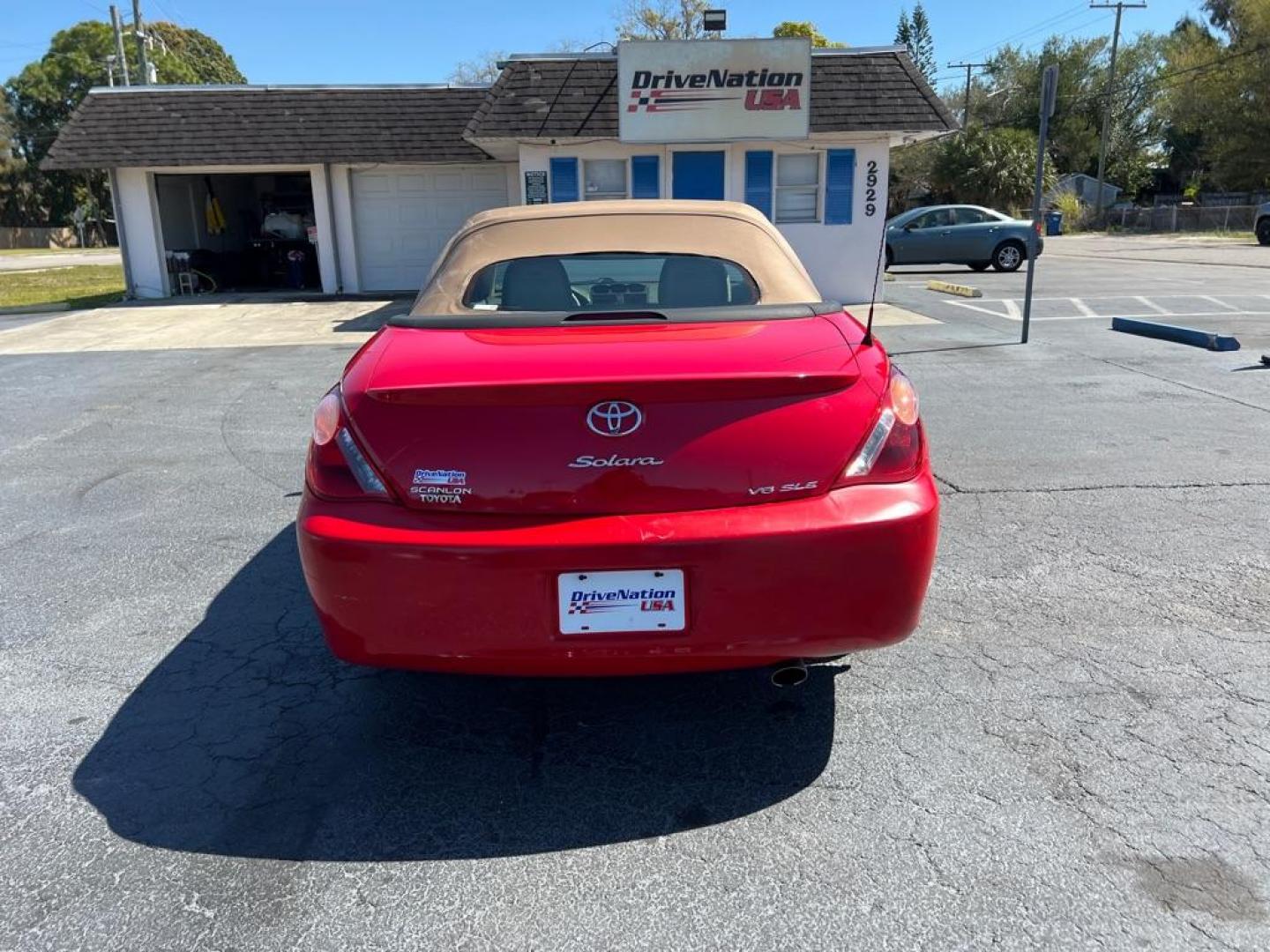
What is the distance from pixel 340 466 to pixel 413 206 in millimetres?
17307

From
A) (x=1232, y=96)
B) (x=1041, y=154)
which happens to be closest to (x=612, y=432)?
(x=1041, y=154)

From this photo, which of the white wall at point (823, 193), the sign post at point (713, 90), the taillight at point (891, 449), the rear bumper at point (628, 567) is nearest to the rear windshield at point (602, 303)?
the taillight at point (891, 449)

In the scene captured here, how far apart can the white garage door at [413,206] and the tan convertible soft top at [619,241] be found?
1544 cm

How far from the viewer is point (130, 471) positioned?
6230 millimetres

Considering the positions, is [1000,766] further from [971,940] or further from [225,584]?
[225,584]

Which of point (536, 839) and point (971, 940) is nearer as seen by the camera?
point (971, 940)

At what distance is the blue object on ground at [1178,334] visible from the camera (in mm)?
10031

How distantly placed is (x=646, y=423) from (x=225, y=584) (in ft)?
8.60

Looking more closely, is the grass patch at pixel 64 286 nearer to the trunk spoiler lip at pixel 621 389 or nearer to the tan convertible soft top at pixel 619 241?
the tan convertible soft top at pixel 619 241

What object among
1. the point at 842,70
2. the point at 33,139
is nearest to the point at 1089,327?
the point at 842,70

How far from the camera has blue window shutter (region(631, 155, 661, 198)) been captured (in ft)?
51.8

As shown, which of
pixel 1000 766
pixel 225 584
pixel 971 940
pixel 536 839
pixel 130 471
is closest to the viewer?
pixel 971 940

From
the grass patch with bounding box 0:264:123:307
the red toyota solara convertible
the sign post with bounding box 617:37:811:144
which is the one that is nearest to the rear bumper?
the red toyota solara convertible

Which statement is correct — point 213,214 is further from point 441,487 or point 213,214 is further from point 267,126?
point 441,487
